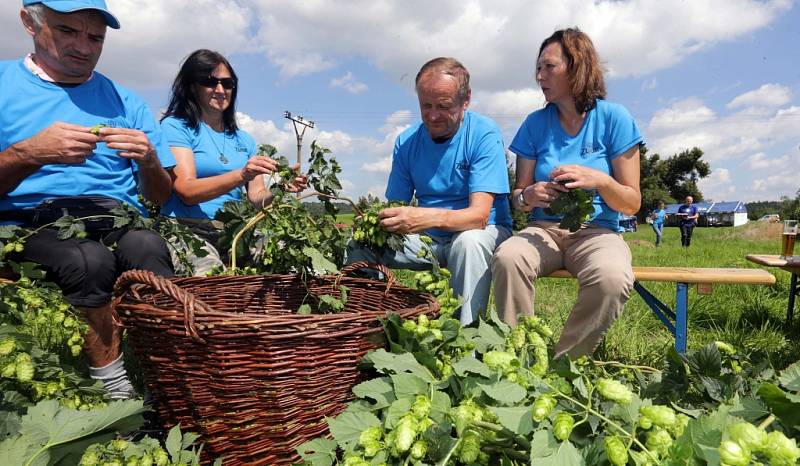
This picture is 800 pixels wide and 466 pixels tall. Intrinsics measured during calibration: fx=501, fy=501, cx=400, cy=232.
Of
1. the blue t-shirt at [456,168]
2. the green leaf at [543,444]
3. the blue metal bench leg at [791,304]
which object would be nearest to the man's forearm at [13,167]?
the blue t-shirt at [456,168]

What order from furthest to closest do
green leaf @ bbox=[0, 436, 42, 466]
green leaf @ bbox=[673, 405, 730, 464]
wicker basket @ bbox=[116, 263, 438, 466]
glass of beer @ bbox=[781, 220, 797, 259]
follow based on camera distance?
glass of beer @ bbox=[781, 220, 797, 259]
wicker basket @ bbox=[116, 263, 438, 466]
green leaf @ bbox=[0, 436, 42, 466]
green leaf @ bbox=[673, 405, 730, 464]

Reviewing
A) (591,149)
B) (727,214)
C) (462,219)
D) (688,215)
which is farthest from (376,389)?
(727,214)

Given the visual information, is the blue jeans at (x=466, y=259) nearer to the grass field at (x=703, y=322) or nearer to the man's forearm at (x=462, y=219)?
the man's forearm at (x=462, y=219)

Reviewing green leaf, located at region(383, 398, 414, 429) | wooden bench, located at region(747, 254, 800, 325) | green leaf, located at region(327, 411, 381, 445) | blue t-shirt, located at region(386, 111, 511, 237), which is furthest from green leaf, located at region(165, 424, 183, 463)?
wooden bench, located at region(747, 254, 800, 325)

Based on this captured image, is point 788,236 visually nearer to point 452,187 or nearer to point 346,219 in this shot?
point 452,187

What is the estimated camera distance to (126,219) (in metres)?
1.93

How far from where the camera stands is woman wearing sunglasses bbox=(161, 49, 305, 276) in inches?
101

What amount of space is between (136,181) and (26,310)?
1.25 meters

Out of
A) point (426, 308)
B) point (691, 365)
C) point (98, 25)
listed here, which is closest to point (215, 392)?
point (426, 308)

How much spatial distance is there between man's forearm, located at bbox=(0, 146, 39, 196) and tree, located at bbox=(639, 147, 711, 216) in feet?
144

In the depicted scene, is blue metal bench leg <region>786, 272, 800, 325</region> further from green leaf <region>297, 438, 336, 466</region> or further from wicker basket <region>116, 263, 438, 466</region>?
green leaf <region>297, 438, 336, 466</region>

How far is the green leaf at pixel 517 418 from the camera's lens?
784 mm

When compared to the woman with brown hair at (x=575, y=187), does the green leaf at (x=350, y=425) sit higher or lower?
lower

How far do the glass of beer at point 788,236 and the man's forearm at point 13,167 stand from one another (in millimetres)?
4589
